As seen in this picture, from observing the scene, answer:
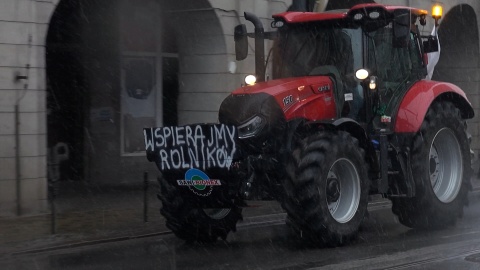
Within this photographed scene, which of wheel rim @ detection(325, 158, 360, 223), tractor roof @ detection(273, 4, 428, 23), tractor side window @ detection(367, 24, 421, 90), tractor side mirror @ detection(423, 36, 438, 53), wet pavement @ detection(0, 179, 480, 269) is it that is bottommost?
wet pavement @ detection(0, 179, 480, 269)

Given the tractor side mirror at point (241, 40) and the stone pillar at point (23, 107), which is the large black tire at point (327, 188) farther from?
the stone pillar at point (23, 107)

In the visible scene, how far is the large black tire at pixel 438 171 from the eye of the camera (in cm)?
1145

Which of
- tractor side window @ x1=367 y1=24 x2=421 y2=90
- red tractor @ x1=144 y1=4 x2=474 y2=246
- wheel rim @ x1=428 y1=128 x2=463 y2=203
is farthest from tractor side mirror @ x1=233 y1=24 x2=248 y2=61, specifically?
wheel rim @ x1=428 y1=128 x2=463 y2=203

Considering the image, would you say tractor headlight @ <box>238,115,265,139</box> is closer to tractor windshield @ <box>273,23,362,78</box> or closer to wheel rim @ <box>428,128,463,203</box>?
tractor windshield @ <box>273,23,362,78</box>

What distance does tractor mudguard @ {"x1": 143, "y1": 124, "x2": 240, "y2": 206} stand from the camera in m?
9.95

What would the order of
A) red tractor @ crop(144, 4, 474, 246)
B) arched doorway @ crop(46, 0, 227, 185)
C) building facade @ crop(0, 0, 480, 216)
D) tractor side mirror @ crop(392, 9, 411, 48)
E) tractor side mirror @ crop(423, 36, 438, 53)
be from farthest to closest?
arched doorway @ crop(46, 0, 227, 185) → building facade @ crop(0, 0, 480, 216) → tractor side mirror @ crop(423, 36, 438, 53) → tractor side mirror @ crop(392, 9, 411, 48) → red tractor @ crop(144, 4, 474, 246)

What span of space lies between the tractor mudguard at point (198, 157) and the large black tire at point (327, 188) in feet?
2.41

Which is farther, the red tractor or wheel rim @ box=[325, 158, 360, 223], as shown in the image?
wheel rim @ box=[325, 158, 360, 223]

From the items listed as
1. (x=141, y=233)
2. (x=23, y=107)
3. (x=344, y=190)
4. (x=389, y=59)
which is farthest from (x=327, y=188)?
(x=23, y=107)

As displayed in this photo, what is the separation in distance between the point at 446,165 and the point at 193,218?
4.00 meters

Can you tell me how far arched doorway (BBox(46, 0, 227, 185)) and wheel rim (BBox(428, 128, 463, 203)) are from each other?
6241 millimetres

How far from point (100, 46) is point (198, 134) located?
8.42 metres

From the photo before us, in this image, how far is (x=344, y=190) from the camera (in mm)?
10672

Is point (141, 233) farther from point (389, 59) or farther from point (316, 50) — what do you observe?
point (389, 59)
